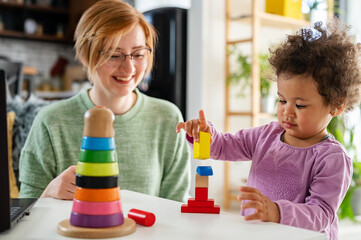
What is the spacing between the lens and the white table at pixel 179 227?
0.73m

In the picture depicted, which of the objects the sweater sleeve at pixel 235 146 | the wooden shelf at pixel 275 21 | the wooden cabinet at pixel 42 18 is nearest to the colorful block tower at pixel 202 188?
the sweater sleeve at pixel 235 146

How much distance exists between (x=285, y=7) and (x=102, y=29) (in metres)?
2.77

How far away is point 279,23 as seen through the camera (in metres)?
4.05

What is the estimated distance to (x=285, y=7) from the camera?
3945 mm

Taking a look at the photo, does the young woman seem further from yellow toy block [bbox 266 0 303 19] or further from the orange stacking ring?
yellow toy block [bbox 266 0 303 19]

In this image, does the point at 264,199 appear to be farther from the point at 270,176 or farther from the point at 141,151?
the point at 141,151

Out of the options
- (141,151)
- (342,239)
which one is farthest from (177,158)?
(342,239)

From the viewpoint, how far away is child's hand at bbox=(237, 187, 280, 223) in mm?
832

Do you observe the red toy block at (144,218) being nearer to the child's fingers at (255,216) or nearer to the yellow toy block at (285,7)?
the child's fingers at (255,216)

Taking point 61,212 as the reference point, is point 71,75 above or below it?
above

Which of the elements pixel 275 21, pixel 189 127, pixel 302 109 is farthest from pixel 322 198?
pixel 275 21

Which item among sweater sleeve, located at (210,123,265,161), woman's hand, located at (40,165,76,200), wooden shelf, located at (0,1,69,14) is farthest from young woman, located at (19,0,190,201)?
wooden shelf, located at (0,1,69,14)

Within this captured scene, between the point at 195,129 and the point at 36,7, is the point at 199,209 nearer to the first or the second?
the point at 195,129

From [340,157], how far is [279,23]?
3.20 metres
